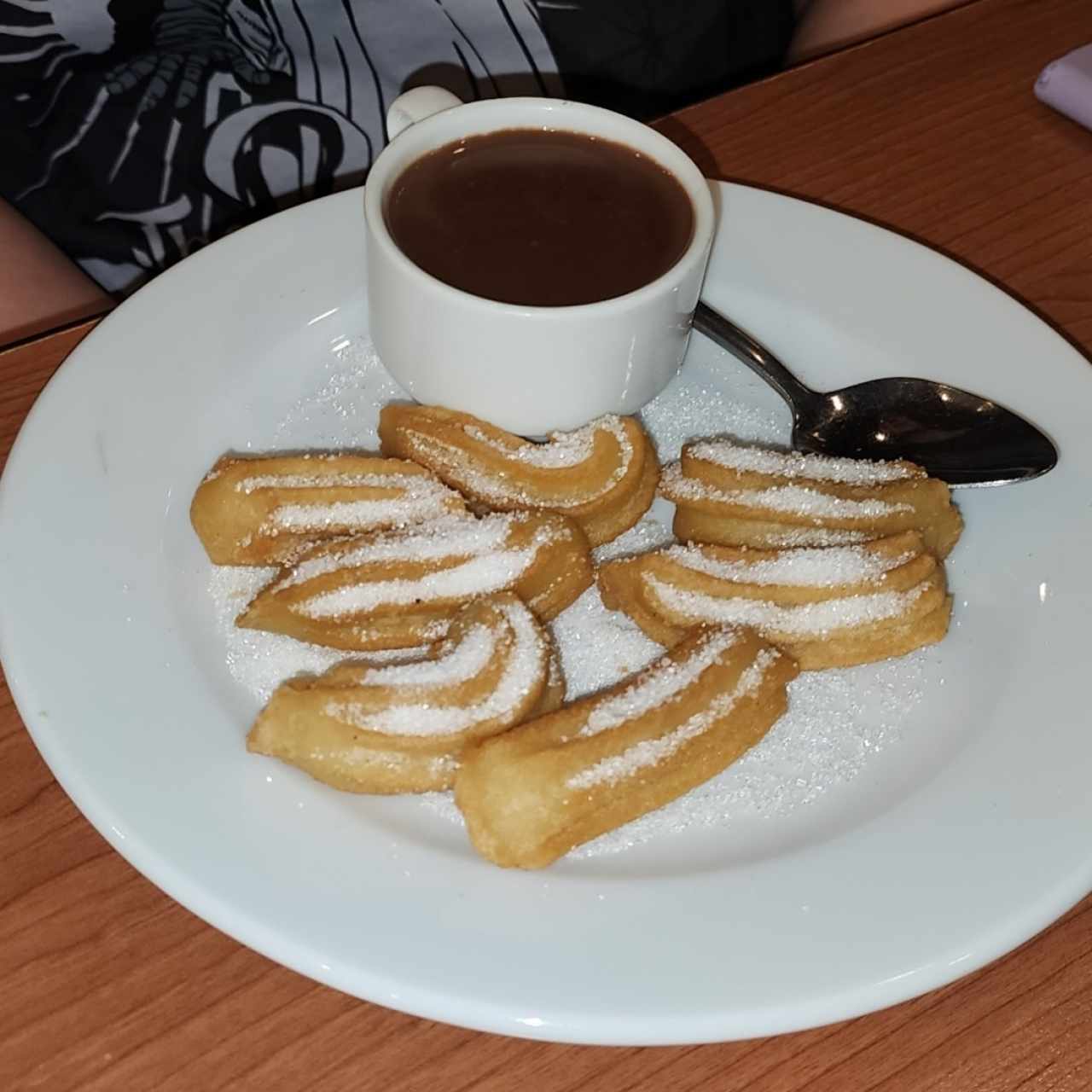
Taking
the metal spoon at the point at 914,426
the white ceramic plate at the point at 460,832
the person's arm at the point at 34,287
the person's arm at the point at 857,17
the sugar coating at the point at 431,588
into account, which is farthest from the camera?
the person's arm at the point at 857,17

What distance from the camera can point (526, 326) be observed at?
0.70 m

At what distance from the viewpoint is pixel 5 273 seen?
39.7 inches

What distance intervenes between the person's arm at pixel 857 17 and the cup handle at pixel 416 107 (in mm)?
524

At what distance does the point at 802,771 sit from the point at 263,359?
432mm

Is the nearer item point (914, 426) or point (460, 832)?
point (460, 832)

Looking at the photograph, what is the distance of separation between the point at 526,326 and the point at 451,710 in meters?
0.22

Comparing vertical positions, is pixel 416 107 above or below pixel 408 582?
above

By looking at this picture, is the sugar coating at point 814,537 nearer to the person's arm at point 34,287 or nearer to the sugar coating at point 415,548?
the sugar coating at point 415,548

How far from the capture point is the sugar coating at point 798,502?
73 cm

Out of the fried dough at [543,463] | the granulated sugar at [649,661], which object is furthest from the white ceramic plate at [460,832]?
the fried dough at [543,463]

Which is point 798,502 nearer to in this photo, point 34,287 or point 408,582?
point 408,582

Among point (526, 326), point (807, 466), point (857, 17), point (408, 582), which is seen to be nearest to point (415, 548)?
point (408, 582)

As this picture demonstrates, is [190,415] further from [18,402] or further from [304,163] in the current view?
[304,163]

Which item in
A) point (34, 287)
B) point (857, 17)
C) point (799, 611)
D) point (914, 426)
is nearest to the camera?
point (799, 611)
